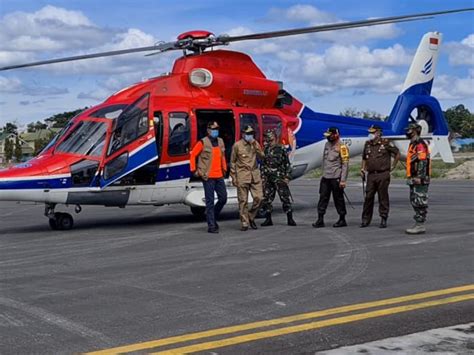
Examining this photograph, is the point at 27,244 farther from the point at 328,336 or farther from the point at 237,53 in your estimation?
the point at 328,336

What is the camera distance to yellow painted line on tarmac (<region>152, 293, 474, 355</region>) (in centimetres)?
517

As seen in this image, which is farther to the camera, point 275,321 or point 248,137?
point 248,137

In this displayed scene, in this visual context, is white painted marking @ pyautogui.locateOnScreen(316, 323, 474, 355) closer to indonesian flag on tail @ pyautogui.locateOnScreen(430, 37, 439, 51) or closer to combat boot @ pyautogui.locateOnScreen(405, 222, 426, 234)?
combat boot @ pyautogui.locateOnScreen(405, 222, 426, 234)

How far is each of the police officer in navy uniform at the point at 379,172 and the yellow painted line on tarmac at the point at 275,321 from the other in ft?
16.9

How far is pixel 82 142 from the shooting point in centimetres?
1295

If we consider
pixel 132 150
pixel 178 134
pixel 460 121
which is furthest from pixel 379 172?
pixel 460 121

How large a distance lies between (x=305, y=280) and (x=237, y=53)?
8.07m

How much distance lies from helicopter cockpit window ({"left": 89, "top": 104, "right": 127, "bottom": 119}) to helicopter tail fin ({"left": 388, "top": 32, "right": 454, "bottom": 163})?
26.2 ft

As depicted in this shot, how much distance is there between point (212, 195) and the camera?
12359 millimetres

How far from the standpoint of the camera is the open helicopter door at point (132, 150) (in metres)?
12.8

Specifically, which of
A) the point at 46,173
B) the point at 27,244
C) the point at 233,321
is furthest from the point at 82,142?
the point at 233,321

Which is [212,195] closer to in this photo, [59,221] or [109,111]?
[109,111]

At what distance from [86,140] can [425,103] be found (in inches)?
387

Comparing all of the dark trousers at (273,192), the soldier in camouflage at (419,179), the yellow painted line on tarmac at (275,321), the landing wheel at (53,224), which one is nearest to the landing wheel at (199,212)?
the dark trousers at (273,192)
